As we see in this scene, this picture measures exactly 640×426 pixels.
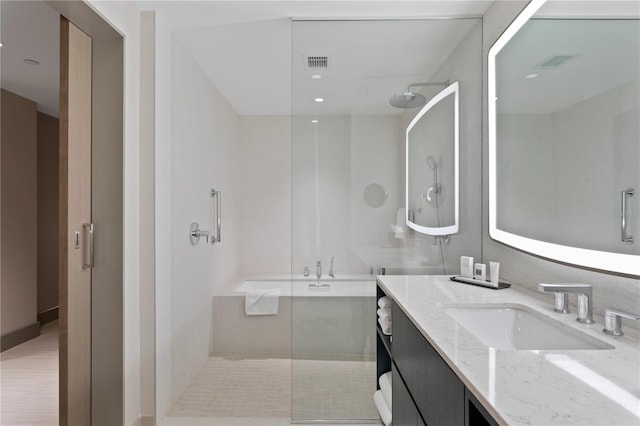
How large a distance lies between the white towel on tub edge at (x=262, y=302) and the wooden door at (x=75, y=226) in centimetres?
141

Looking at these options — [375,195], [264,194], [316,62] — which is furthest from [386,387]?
[264,194]

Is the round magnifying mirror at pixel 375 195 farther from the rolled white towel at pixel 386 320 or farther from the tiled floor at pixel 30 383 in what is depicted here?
the tiled floor at pixel 30 383

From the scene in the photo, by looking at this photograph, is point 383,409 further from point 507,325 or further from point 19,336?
point 19,336

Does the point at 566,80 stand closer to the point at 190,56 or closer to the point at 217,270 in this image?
the point at 190,56

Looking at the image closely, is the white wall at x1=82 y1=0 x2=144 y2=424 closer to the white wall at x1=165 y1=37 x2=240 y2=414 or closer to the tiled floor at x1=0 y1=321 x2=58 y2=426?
the white wall at x1=165 y1=37 x2=240 y2=414

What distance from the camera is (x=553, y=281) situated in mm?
1524

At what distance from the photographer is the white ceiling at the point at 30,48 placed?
7.28 feet

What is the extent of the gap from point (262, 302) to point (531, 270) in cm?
225

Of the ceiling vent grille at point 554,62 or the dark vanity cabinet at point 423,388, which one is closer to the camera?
the dark vanity cabinet at point 423,388

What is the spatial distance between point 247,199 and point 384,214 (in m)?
2.53

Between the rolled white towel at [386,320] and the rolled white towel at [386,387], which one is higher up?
the rolled white towel at [386,320]

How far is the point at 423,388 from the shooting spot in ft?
3.78

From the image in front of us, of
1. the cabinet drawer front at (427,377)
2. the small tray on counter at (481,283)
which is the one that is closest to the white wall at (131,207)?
the cabinet drawer front at (427,377)

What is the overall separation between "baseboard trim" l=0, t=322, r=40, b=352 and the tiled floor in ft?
0.16
